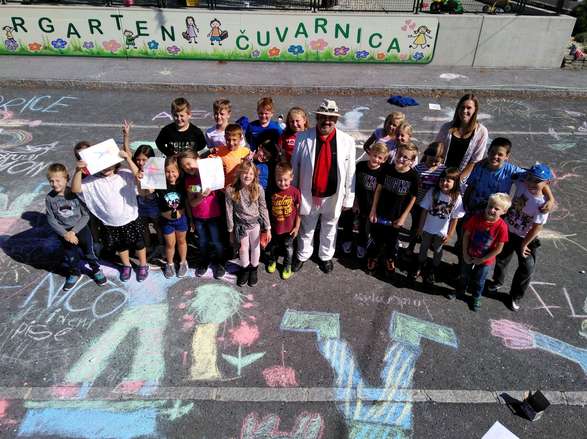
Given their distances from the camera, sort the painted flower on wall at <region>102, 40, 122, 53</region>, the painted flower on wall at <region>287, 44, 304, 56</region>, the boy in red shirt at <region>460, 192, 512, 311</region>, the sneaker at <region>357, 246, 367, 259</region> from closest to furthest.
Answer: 1. the boy in red shirt at <region>460, 192, 512, 311</region>
2. the sneaker at <region>357, 246, 367, 259</region>
3. the painted flower on wall at <region>102, 40, 122, 53</region>
4. the painted flower on wall at <region>287, 44, 304, 56</region>

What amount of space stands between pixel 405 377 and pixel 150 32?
1223 cm

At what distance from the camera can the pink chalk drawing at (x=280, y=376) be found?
12.2ft

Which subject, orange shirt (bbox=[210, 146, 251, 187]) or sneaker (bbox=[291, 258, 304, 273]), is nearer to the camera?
orange shirt (bbox=[210, 146, 251, 187])

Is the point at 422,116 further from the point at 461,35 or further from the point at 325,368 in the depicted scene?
the point at 325,368

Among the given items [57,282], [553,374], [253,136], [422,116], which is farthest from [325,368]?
[422,116]

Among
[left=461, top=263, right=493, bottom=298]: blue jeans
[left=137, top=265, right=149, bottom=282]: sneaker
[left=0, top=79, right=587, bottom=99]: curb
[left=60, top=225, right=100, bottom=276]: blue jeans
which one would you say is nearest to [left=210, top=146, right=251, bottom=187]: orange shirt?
[left=137, top=265, right=149, bottom=282]: sneaker

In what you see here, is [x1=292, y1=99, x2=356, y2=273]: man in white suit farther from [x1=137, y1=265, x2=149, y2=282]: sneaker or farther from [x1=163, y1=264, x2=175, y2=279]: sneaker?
[x1=137, y1=265, x2=149, y2=282]: sneaker

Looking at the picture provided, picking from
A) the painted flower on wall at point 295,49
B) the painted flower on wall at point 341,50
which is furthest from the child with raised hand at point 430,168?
the painted flower on wall at point 295,49

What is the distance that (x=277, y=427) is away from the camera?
11.1ft

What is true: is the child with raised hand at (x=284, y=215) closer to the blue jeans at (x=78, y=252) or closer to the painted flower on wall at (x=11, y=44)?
the blue jeans at (x=78, y=252)

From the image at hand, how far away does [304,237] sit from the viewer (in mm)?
4961

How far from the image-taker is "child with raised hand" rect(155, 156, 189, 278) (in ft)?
14.1

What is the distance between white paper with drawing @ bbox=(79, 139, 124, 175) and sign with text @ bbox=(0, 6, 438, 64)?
9.38 m

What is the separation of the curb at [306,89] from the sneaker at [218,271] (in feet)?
23.4
